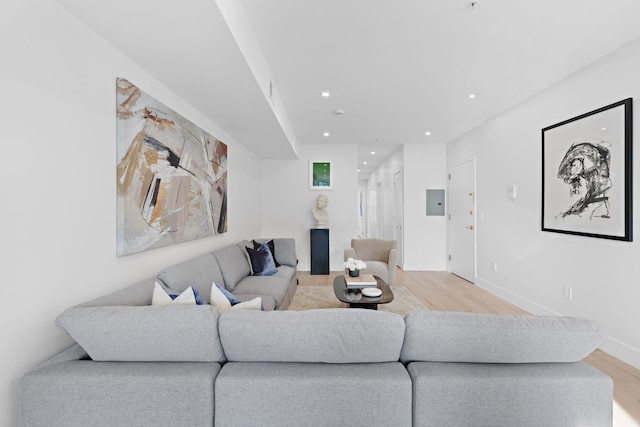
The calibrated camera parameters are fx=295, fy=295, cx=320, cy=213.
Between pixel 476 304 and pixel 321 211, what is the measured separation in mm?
3069

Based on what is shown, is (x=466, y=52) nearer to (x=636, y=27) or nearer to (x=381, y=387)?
(x=636, y=27)

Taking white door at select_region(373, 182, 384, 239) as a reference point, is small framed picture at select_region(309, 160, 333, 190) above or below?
above

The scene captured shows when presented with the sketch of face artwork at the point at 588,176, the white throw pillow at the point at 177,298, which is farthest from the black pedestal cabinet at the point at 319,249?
the white throw pillow at the point at 177,298

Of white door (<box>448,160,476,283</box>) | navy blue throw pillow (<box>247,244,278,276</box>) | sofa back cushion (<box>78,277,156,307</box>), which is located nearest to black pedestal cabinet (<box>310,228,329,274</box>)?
navy blue throw pillow (<box>247,244,278,276</box>)

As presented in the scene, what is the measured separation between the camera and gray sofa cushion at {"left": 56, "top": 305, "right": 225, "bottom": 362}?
1.16 m

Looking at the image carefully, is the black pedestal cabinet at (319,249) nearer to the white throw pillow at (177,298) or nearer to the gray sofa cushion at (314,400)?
the white throw pillow at (177,298)

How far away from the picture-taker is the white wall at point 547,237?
2477mm

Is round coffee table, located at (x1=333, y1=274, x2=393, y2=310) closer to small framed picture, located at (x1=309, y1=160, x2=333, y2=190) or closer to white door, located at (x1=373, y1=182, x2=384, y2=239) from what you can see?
small framed picture, located at (x1=309, y1=160, x2=333, y2=190)

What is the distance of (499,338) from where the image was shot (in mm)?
1150

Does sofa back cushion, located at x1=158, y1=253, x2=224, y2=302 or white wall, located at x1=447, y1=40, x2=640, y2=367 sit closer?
sofa back cushion, located at x1=158, y1=253, x2=224, y2=302

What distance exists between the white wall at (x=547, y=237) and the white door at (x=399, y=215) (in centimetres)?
155

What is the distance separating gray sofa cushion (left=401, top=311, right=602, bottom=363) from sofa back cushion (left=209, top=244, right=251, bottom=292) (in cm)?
220

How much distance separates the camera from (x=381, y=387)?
1.11 meters

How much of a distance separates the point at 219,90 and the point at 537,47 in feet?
8.86
